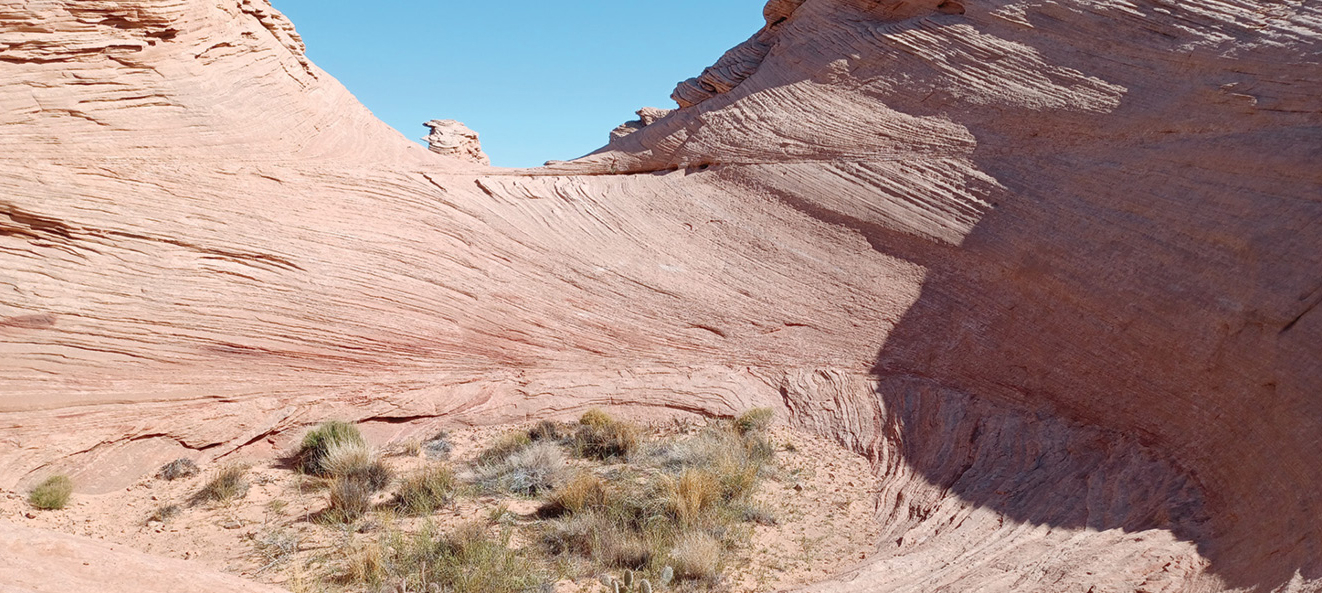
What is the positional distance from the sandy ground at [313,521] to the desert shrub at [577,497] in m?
0.31

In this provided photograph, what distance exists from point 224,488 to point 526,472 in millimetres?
3154

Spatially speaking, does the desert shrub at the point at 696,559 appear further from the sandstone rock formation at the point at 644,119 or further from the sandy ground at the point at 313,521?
the sandstone rock formation at the point at 644,119

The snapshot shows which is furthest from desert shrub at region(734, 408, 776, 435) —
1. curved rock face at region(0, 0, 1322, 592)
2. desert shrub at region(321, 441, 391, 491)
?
desert shrub at region(321, 441, 391, 491)

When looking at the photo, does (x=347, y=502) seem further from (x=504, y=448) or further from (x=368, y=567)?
(x=504, y=448)

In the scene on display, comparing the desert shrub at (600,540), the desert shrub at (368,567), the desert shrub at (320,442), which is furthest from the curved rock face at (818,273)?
the desert shrub at (368,567)

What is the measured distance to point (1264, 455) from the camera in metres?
8.12

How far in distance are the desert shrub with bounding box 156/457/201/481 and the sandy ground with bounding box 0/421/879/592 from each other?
0.33ft

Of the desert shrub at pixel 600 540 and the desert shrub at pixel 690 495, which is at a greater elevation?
the desert shrub at pixel 690 495

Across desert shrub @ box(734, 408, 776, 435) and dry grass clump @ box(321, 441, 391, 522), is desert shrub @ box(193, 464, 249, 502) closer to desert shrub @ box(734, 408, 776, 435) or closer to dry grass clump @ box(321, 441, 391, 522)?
dry grass clump @ box(321, 441, 391, 522)

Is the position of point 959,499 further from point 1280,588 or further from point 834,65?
point 834,65

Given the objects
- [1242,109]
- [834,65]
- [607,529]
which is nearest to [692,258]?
[834,65]

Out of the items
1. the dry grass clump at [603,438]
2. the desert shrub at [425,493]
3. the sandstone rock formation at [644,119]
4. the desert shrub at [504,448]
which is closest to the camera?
the desert shrub at [425,493]

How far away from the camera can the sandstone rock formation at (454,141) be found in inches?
1113

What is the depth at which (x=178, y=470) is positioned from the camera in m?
10.3
